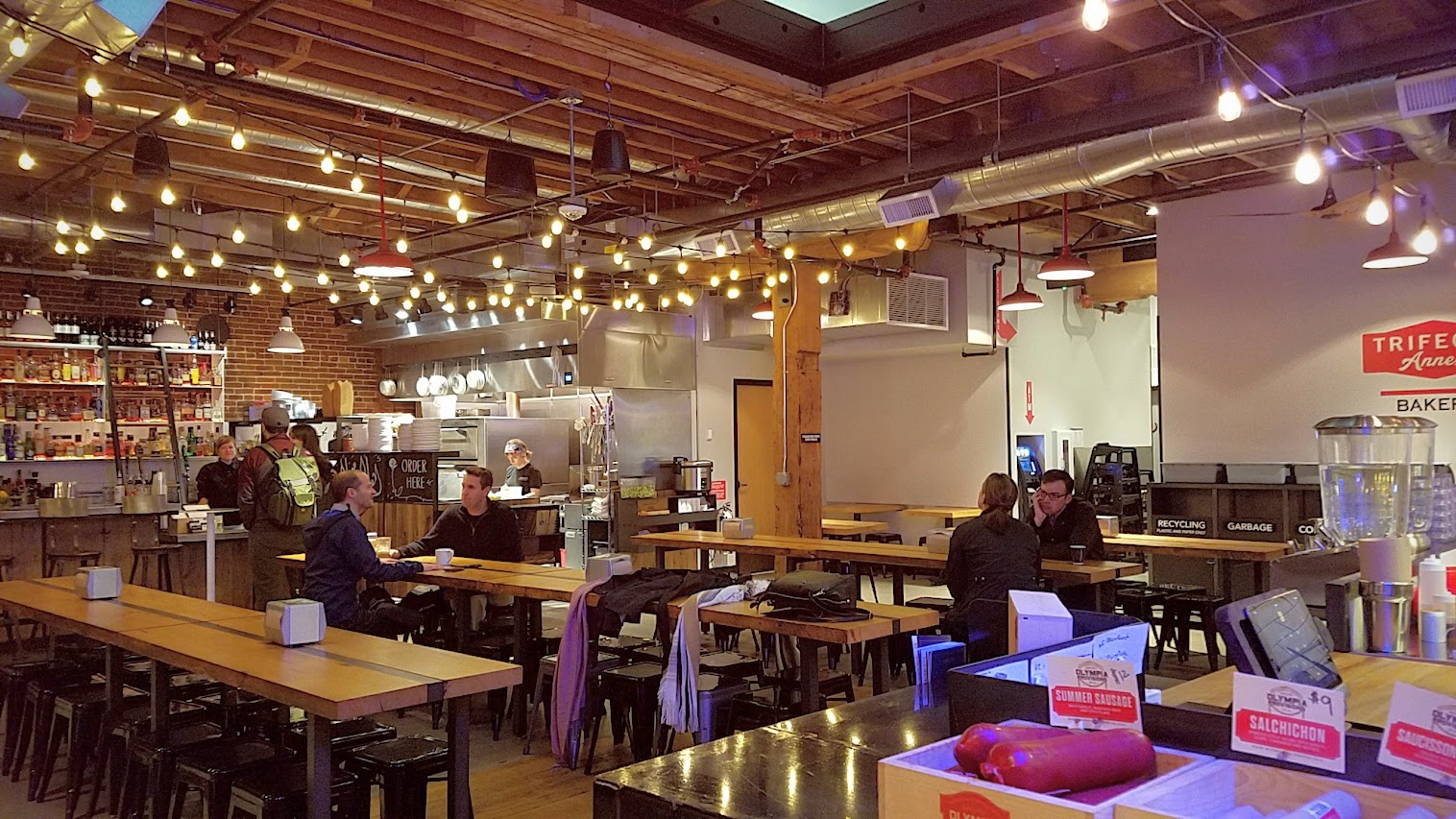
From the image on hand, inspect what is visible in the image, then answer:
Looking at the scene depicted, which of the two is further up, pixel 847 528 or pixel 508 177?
pixel 508 177

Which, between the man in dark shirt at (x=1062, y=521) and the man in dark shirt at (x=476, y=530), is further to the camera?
the man in dark shirt at (x=476, y=530)

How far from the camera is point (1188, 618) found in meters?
7.21

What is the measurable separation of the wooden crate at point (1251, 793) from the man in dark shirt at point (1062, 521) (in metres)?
5.24

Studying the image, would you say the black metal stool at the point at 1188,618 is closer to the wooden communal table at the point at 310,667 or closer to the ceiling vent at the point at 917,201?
the ceiling vent at the point at 917,201

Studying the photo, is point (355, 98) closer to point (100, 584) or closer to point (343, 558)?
point (343, 558)

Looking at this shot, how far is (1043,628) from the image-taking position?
2117mm

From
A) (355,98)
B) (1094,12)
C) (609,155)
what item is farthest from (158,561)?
(1094,12)

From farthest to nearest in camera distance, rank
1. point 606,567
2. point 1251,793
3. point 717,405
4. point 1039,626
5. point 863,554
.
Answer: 1. point 717,405
2. point 863,554
3. point 606,567
4. point 1039,626
5. point 1251,793

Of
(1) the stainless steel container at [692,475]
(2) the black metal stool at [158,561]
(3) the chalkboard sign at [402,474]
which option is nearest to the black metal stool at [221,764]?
(2) the black metal stool at [158,561]

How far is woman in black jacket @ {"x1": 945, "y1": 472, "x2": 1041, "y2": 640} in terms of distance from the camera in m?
5.71

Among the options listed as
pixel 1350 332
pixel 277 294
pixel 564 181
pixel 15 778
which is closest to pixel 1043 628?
pixel 15 778

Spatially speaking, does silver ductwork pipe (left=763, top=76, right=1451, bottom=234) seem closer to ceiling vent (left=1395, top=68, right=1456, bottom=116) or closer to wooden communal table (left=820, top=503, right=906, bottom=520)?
ceiling vent (left=1395, top=68, right=1456, bottom=116)

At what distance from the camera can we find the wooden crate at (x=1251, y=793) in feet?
4.53

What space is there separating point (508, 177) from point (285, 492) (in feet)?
10.1
